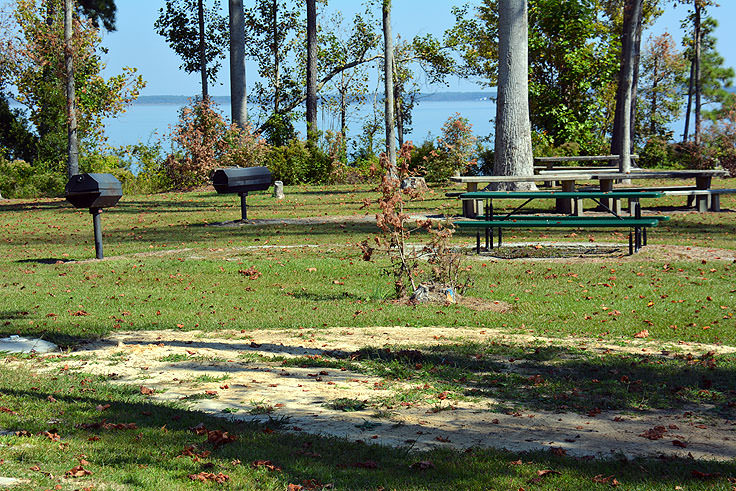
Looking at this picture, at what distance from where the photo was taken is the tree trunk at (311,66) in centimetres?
2873

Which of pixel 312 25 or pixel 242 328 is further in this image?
pixel 312 25

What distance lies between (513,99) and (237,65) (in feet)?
45.6

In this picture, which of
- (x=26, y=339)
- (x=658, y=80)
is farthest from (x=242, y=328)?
(x=658, y=80)

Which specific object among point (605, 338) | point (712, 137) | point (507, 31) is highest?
point (507, 31)

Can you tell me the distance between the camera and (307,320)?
823 centimetres

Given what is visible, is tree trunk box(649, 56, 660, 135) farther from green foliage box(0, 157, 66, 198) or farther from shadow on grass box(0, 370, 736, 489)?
shadow on grass box(0, 370, 736, 489)

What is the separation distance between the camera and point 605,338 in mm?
7270

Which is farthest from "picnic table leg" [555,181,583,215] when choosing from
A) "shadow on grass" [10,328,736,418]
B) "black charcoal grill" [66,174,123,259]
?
"shadow on grass" [10,328,736,418]

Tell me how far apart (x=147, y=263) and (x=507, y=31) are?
10.6 metres

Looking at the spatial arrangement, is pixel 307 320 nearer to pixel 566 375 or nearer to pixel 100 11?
pixel 566 375

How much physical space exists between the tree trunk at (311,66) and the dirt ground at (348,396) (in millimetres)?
21683

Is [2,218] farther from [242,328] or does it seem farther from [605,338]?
[605,338]

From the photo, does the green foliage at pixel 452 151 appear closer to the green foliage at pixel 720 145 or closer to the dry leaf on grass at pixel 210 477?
the green foliage at pixel 720 145

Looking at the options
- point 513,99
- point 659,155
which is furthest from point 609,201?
point 659,155
